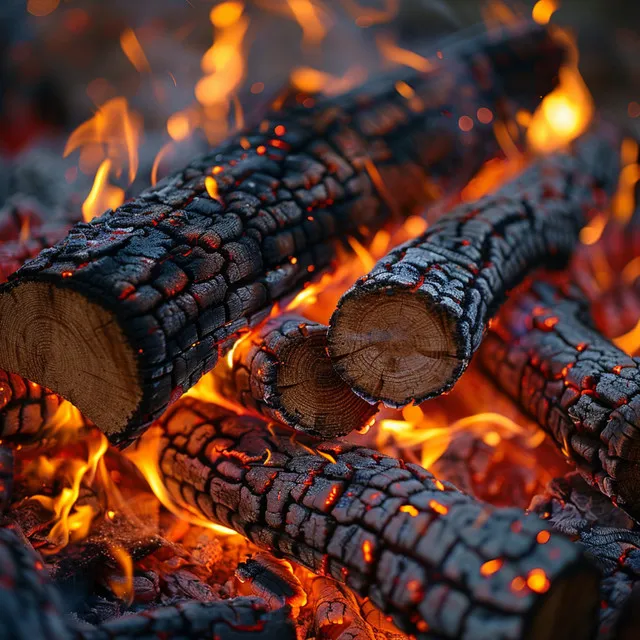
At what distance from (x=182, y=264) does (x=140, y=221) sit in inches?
9.3

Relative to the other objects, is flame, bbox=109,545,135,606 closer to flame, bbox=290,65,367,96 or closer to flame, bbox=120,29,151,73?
flame, bbox=290,65,367,96

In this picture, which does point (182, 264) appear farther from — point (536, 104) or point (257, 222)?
point (536, 104)

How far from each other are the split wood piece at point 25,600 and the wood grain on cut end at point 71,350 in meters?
0.45

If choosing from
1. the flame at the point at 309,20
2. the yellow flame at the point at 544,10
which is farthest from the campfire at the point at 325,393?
the yellow flame at the point at 544,10

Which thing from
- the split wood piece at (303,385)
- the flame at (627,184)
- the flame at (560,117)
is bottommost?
the split wood piece at (303,385)

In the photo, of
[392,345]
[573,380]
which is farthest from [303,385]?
[573,380]

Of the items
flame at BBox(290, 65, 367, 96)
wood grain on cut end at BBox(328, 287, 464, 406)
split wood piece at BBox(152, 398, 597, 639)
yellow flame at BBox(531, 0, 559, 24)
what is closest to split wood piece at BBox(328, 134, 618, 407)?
wood grain on cut end at BBox(328, 287, 464, 406)

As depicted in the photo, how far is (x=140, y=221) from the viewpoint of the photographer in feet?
6.86

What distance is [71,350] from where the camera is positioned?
1893mm

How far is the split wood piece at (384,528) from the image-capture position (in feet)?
4.95

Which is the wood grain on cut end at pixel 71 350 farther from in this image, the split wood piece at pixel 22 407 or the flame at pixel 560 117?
the flame at pixel 560 117

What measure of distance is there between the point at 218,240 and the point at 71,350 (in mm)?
572

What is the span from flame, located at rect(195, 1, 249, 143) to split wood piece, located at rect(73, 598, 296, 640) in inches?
116

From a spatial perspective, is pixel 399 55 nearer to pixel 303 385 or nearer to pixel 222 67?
pixel 222 67
